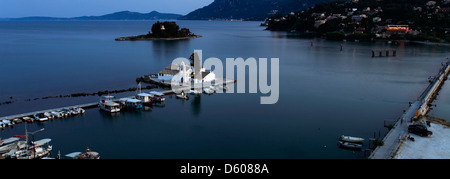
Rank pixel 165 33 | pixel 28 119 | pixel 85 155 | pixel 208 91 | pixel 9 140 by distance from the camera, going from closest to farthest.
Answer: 1. pixel 85 155
2. pixel 9 140
3. pixel 28 119
4. pixel 208 91
5. pixel 165 33

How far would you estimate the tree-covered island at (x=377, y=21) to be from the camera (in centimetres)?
4618

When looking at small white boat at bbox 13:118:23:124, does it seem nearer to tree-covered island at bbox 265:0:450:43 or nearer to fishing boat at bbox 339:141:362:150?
fishing boat at bbox 339:141:362:150

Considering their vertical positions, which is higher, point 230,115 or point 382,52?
point 382,52

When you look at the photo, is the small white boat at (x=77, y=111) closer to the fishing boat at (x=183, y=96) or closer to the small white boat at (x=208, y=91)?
→ the fishing boat at (x=183, y=96)

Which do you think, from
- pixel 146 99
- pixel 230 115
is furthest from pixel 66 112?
pixel 230 115

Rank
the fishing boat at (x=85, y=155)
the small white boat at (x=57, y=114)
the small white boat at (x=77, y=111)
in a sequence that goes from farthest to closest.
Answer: the small white boat at (x=77, y=111), the small white boat at (x=57, y=114), the fishing boat at (x=85, y=155)

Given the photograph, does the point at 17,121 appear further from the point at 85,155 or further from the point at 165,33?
the point at 165,33

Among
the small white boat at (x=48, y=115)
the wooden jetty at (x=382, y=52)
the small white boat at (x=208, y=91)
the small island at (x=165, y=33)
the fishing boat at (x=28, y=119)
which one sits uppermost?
the small island at (x=165, y=33)

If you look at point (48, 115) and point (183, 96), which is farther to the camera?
point (183, 96)

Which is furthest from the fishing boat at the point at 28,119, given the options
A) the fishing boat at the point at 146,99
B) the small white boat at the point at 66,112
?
the fishing boat at the point at 146,99

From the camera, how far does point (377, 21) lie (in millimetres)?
56875

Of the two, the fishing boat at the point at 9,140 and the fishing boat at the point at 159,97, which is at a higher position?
the fishing boat at the point at 159,97

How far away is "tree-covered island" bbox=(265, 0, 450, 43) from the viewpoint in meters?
46.2

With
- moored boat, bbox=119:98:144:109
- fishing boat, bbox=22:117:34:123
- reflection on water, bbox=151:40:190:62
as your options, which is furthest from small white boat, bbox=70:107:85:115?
reflection on water, bbox=151:40:190:62
